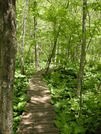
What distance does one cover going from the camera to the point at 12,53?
9.27 feet

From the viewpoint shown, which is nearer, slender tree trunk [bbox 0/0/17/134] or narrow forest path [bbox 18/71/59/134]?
slender tree trunk [bbox 0/0/17/134]

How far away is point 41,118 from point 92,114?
238 centimetres

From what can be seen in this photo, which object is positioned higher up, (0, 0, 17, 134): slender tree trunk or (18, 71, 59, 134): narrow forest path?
(0, 0, 17, 134): slender tree trunk

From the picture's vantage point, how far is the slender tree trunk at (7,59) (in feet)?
8.56

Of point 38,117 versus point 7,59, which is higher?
point 7,59

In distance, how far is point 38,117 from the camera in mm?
5465

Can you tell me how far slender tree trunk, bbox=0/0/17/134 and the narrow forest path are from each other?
67.9 inches

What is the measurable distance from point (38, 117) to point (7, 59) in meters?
3.58

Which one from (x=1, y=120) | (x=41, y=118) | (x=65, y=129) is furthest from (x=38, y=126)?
(x=1, y=120)

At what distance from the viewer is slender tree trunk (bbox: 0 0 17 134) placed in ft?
8.56

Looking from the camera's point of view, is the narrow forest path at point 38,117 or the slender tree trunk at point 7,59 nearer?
the slender tree trunk at point 7,59

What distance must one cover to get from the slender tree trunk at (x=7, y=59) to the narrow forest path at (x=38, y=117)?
1.73 metres

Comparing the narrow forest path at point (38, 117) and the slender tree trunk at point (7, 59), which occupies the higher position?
the slender tree trunk at point (7, 59)

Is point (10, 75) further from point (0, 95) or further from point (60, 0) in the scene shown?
point (60, 0)
